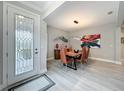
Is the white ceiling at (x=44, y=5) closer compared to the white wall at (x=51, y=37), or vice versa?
the white ceiling at (x=44, y=5)

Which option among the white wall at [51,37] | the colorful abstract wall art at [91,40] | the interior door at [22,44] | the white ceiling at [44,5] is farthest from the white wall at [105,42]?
the interior door at [22,44]

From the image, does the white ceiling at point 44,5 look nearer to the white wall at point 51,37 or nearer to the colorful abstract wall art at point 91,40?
the white wall at point 51,37

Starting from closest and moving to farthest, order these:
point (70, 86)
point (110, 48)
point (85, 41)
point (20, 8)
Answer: point (70, 86)
point (20, 8)
point (110, 48)
point (85, 41)

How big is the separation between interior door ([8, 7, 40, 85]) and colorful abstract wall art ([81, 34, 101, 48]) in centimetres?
411

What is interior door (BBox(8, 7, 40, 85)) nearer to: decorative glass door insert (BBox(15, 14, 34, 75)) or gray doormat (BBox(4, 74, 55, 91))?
decorative glass door insert (BBox(15, 14, 34, 75))

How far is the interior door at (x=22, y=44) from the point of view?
222 cm

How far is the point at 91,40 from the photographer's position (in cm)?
554

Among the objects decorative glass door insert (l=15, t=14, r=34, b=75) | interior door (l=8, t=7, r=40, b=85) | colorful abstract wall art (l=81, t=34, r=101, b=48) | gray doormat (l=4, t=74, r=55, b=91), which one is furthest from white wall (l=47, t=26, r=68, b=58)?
gray doormat (l=4, t=74, r=55, b=91)

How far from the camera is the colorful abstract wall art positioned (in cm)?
523

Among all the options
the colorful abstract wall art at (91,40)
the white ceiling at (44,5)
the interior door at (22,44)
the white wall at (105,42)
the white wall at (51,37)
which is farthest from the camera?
the white wall at (51,37)

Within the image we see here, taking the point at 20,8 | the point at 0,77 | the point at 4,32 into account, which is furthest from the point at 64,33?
the point at 0,77

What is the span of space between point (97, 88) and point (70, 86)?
754 millimetres

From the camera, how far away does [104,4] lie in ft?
9.36

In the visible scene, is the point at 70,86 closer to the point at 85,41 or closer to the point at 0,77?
the point at 0,77
